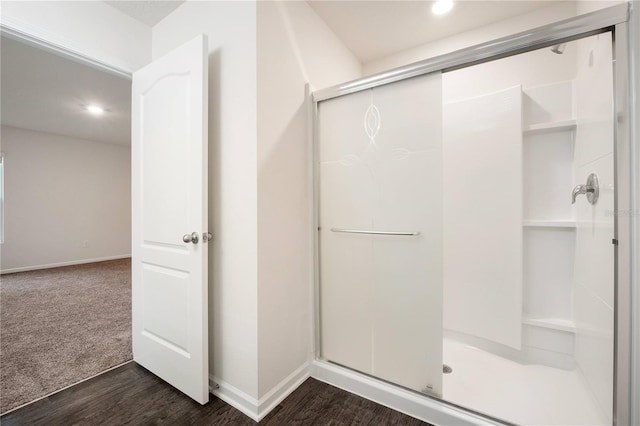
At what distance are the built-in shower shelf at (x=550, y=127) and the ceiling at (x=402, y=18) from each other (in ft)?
2.84

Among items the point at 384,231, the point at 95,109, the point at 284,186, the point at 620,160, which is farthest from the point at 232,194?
the point at 95,109

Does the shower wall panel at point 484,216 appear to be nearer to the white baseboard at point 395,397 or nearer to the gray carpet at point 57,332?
the white baseboard at point 395,397

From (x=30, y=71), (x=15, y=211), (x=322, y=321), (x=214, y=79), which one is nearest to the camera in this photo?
(x=214, y=79)

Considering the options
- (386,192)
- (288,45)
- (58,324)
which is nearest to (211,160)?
(288,45)

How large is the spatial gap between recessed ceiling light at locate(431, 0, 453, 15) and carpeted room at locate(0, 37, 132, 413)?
344cm

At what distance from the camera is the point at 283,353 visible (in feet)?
5.23

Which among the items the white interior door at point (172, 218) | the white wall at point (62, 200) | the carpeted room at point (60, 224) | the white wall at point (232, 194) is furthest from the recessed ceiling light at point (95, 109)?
the white wall at point (232, 194)

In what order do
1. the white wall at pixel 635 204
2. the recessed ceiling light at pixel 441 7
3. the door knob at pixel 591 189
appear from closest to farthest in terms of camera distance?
1. the white wall at pixel 635 204
2. the door knob at pixel 591 189
3. the recessed ceiling light at pixel 441 7

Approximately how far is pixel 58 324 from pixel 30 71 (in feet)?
9.01

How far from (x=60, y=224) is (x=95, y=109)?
2.90 metres

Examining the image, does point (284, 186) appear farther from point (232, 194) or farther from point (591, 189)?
point (591, 189)

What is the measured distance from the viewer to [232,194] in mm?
1535

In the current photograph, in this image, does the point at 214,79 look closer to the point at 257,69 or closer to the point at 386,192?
the point at 257,69

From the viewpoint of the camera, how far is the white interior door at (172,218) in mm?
1495
